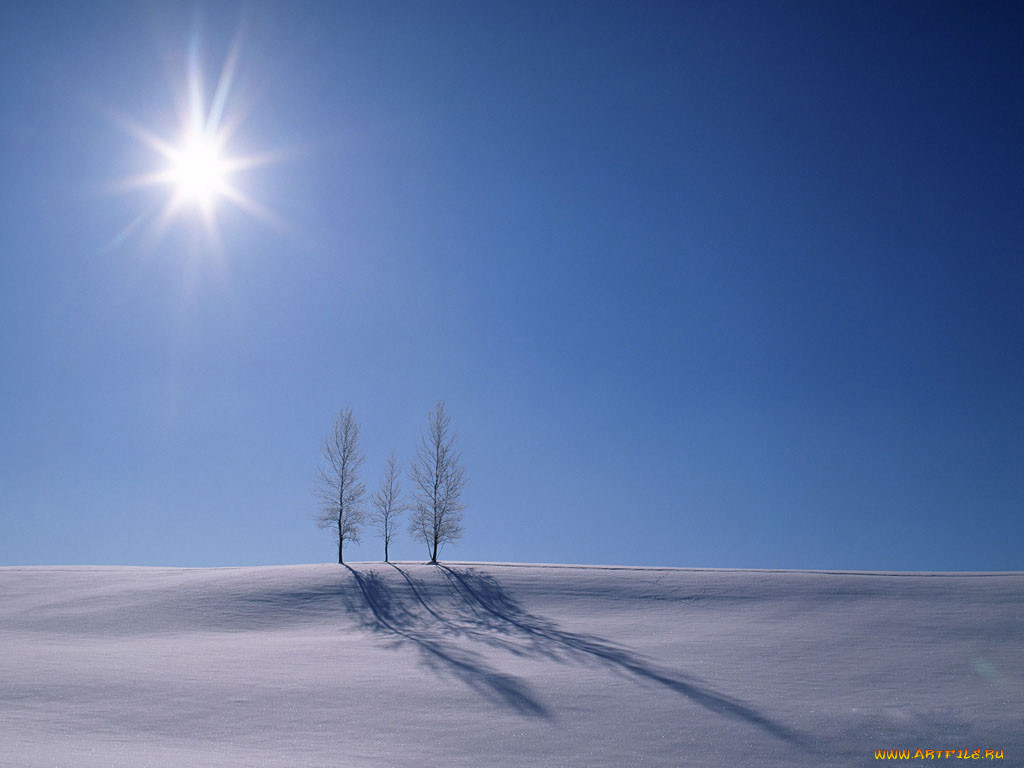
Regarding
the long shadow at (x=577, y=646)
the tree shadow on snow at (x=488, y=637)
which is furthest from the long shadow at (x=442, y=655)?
the long shadow at (x=577, y=646)

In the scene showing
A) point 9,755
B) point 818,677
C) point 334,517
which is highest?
point 334,517

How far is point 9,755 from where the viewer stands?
8812 mm

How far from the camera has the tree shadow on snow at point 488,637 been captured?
12797mm

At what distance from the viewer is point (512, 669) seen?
15289 mm

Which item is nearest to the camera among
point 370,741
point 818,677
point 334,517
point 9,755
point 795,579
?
point 9,755

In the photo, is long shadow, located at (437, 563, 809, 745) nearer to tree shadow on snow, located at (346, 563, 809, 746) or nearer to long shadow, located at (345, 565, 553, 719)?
tree shadow on snow, located at (346, 563, 809, 746)

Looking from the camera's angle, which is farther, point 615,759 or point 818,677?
point 818,677

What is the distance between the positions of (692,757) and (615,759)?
1248mm

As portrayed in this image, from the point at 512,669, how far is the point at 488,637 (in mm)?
4226

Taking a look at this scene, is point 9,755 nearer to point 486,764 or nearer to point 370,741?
point 370,741

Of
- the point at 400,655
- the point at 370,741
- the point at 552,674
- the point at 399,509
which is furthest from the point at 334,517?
the point at 370,741

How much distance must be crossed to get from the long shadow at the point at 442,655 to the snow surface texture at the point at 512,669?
0.10 meters

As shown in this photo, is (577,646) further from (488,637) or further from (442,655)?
(442,655)

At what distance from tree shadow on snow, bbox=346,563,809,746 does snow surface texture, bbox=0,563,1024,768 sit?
0.11m
